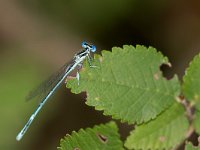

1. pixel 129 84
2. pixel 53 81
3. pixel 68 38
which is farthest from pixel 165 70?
pixel 129 84

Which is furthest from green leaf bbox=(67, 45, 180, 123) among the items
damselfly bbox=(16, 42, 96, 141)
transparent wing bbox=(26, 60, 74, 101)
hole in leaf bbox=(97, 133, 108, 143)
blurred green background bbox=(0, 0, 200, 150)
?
blurred green background bbox=(0, 0, 200, 150)

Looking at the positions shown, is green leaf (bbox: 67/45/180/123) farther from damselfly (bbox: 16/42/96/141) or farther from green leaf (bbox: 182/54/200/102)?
damselfly (bbox: 16/42/96/141)

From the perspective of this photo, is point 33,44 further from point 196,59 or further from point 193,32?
point 196,59

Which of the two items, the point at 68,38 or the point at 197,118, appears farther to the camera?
the point at 68,38

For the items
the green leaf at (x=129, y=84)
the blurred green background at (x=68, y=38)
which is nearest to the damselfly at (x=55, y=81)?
the green leaf at (x=129, y=84)

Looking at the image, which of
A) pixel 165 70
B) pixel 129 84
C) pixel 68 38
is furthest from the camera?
pixel 68 38

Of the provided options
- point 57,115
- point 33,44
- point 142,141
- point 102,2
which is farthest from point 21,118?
point 142,141

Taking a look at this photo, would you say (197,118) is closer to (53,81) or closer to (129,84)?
(129,84)

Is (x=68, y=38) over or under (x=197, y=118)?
over
